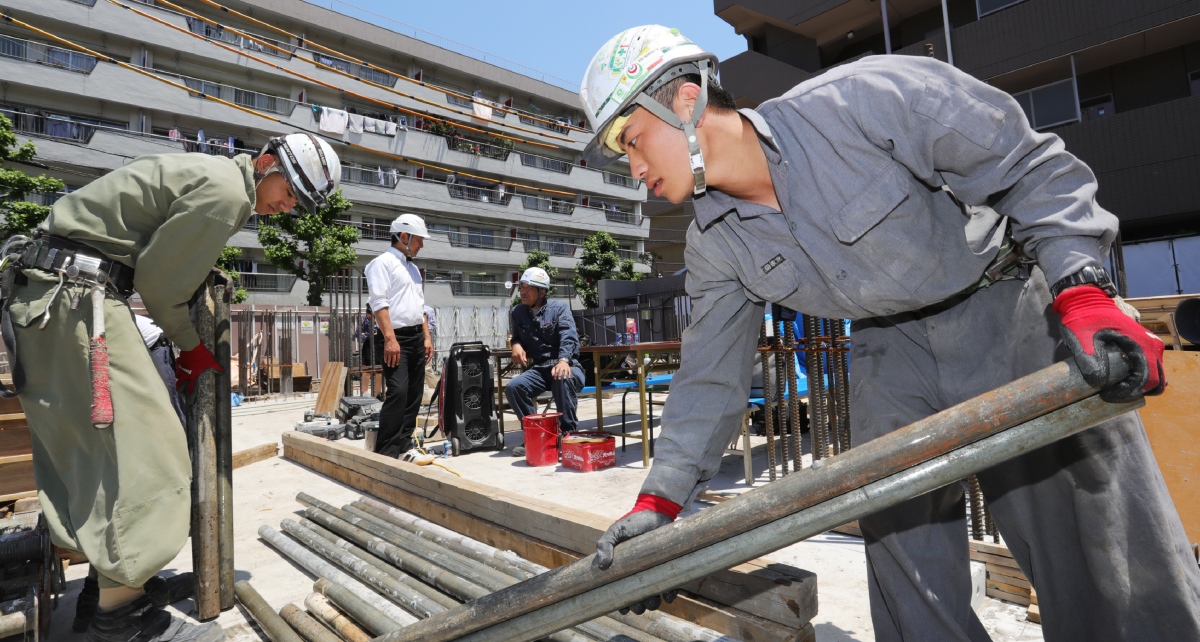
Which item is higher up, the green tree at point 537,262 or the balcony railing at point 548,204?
the balcony railing at point 548,204

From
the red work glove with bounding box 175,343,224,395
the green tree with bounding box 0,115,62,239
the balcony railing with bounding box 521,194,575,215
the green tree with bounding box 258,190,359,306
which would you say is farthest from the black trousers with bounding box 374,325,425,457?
the balcony railing with bounding box 521,194,575,215

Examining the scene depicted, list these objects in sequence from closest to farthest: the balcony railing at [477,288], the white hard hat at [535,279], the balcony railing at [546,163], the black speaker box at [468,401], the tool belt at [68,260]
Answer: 1. the tool belt at [68,260]
2. the black speaker box at [468,401]
3. the white hard hat at [535,279]
4. the balcony railing at [477,288]
5. the balcony railing at [546,163]

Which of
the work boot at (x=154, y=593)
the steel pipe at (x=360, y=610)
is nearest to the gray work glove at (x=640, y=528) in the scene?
the steel pipe at (x=360, y=610)

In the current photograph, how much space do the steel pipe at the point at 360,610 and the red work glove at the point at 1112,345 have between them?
77.7 inches

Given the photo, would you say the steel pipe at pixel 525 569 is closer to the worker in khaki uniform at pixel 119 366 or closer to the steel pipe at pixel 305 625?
the steel pipe at pixel 305 625

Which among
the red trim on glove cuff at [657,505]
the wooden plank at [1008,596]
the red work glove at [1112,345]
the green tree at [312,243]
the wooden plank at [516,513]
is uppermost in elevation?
the green tree at [312,243]

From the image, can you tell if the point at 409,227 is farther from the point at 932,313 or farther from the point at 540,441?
the point at 932,313

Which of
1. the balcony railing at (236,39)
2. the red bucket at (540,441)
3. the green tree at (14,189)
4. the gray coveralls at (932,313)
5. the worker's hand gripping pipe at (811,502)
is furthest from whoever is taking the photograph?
the balcony railing at (236,39)

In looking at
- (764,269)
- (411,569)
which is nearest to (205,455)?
(411,569)

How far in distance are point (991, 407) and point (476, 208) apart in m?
38.3

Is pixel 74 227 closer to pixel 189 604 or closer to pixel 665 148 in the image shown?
pixel 189 604

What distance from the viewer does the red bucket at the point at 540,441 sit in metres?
4.99

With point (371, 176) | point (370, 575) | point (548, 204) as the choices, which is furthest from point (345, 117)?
point (370, 575)

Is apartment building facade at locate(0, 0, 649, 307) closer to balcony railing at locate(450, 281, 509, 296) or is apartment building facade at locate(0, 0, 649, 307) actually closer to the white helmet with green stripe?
balcony railing at locate(450, 281, 509, 296)
